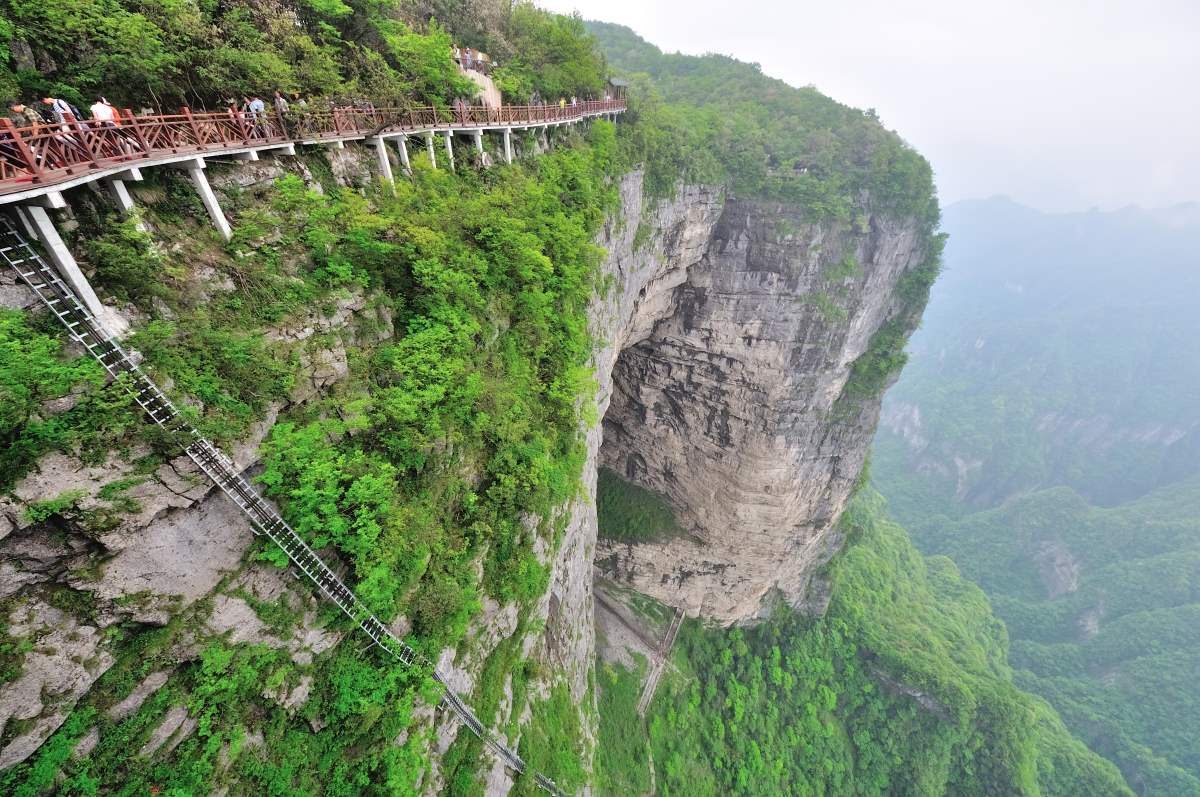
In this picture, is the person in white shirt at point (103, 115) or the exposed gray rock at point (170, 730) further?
the person in white shirt at point (103, 115)

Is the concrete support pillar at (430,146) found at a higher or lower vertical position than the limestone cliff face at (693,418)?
higher

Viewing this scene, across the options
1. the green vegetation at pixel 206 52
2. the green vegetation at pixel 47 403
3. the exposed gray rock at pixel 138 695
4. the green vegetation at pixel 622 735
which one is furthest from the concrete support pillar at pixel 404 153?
the green vegetation at pixel 622 735

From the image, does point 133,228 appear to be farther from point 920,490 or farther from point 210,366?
point 920,490

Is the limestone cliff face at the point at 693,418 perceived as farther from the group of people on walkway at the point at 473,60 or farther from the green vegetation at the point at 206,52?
the group of people on walkway at the point at 473,60

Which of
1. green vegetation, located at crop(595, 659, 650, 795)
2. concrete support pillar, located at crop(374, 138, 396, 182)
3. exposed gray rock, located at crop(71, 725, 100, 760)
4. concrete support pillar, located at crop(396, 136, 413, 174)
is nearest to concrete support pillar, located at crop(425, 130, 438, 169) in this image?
concrete support pillar, located at crop(396, 136, 413, 174)

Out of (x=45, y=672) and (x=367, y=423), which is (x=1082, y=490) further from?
(x=45, y=672)

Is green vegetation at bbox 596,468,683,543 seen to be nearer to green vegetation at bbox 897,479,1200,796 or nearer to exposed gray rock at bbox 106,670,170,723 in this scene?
exposed gray rock at bbox 106,670,170,723

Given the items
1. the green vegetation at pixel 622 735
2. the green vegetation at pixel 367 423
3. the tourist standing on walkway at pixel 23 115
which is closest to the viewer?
the green vegetation at pixel 367 423

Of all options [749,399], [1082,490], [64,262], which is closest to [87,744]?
[64,262]
